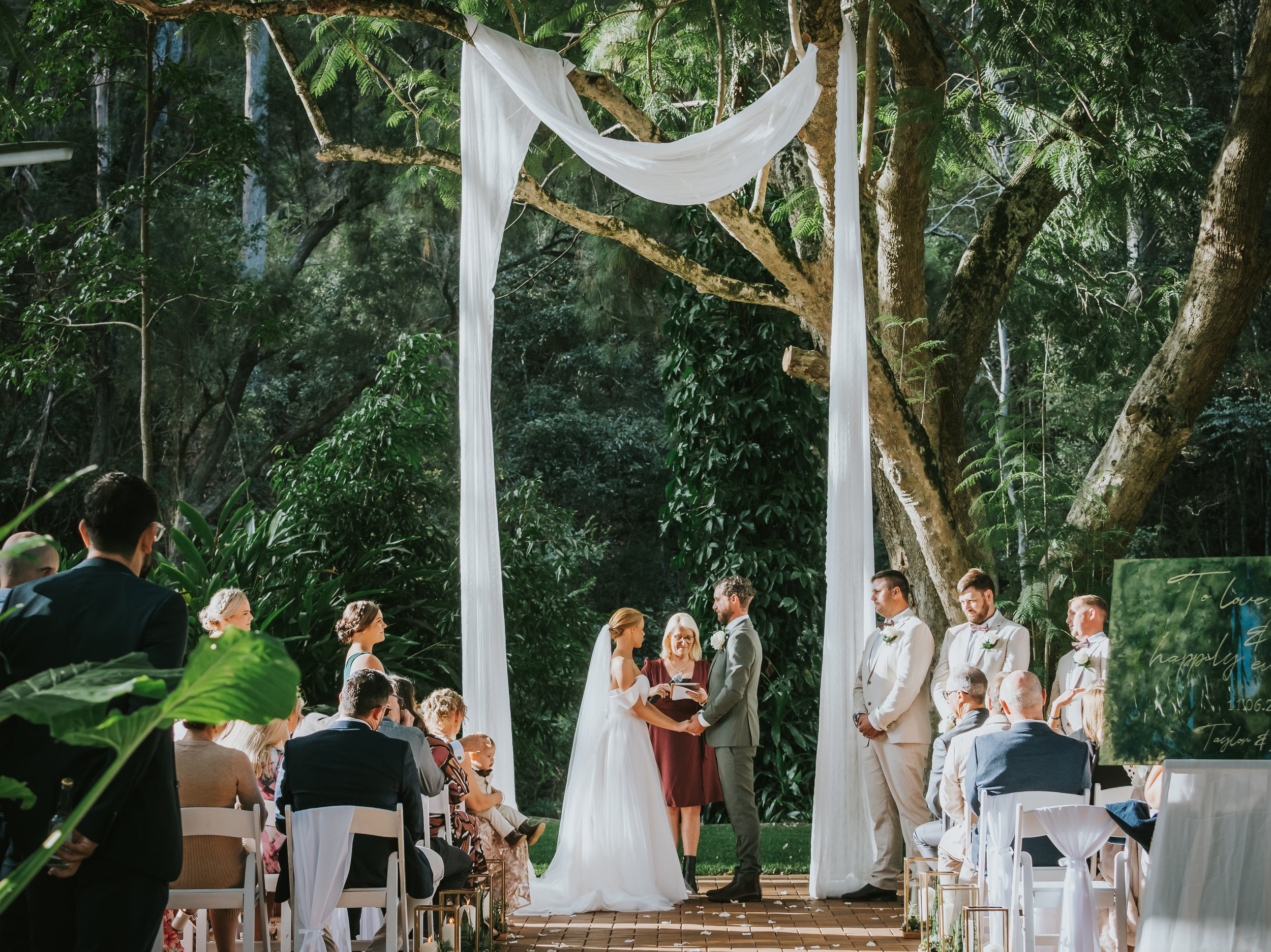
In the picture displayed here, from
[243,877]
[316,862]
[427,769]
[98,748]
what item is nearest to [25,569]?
[243,877]

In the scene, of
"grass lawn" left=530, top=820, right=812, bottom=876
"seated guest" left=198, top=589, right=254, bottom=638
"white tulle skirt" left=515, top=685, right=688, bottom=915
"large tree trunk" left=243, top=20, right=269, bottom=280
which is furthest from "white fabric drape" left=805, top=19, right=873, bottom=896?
"large tree trunk" left=243, top=20, right=269, bottom=280

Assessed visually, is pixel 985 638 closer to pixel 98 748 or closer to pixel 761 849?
pixel 761 849

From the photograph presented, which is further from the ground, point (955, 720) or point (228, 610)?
point (228, 610)

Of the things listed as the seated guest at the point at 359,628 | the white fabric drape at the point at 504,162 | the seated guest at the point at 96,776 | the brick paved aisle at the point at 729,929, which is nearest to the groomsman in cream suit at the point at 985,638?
the white fabric drape at the point at 504,162

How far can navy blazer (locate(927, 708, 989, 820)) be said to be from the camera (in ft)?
16.2

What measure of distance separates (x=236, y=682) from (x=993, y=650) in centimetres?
506

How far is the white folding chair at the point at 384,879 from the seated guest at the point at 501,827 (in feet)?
4.59

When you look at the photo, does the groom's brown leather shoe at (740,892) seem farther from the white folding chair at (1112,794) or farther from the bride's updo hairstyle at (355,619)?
the bride's updo hairstyle at (355,619)

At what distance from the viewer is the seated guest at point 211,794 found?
3.67m

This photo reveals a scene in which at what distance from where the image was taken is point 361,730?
3.96 meters

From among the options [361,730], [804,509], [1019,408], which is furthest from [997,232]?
[1019,408]

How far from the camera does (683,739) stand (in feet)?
22.1

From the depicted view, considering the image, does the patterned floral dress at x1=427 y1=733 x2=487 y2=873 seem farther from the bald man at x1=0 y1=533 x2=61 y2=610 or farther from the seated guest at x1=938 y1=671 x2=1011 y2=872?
the seated guest at x1=938 y1=671 x2=1011 y2=872

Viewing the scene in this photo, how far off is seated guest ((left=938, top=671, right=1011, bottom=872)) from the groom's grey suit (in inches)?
56.0
